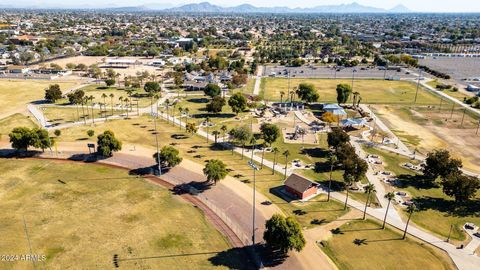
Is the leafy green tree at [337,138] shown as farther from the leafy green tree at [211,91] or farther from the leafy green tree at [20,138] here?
the leafy green tree at [20,138]

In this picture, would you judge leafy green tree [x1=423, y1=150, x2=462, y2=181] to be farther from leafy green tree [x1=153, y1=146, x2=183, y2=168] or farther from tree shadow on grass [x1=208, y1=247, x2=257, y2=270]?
leafy green tree [x1=153, y1=146, x2=183, y2=168]

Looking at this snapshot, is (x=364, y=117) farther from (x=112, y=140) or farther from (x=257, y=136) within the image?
(x=112, y=140)

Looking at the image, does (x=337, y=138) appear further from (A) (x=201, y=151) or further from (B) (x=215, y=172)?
(A) (x=201, y=151)

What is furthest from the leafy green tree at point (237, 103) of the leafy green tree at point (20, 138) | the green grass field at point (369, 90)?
the leafy green tree at point (20, 138)

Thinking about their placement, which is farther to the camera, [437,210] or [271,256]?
[437,210]

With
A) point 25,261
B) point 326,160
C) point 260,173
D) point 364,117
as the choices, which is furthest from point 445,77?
point 25,261

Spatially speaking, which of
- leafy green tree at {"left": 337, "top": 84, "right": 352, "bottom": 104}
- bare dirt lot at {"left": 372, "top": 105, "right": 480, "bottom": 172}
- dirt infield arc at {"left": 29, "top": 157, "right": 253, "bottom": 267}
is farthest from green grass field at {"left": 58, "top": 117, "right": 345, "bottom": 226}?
leafy green tree at {"left": 337, "top": 84, "right": 352, "bottom": 104}

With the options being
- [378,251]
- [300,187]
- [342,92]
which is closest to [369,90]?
[342,92]
